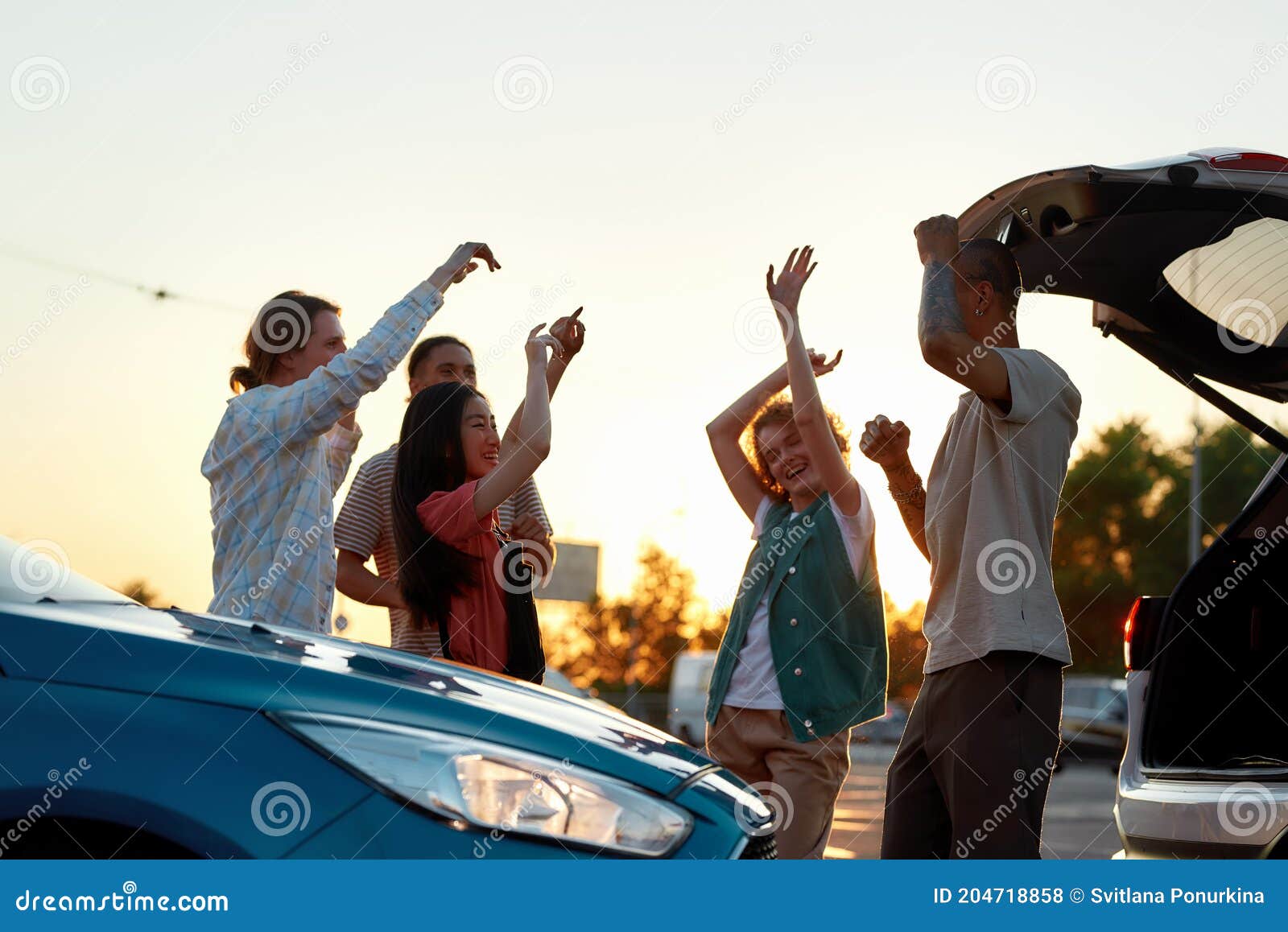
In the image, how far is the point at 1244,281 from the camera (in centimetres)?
409

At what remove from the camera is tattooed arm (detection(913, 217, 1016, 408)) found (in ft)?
11.0

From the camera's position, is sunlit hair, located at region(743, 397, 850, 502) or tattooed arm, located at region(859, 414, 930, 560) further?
sunlit hair, located at region(743, 397, 850, 502)

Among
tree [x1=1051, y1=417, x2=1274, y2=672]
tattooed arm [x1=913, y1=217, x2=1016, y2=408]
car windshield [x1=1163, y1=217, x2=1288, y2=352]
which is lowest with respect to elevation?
tattooed arm [x1=913, y1=217, x2=1016, y2=408]

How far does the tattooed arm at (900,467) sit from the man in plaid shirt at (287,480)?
143cm

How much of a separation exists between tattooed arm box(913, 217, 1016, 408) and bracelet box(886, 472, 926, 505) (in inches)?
24.3

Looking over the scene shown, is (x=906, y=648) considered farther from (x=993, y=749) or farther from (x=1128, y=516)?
(x=1128, y=516)

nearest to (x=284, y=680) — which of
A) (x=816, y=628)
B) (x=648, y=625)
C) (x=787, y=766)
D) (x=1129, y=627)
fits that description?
(x=787, y=766)

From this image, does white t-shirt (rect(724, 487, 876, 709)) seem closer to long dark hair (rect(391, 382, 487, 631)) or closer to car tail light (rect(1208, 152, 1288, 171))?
long dark hair (rect(391, 382, 487, 631))

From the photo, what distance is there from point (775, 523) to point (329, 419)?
1.46 meters

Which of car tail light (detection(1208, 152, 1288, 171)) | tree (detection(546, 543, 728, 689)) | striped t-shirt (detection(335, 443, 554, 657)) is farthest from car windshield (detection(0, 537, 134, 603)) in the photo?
tree (detection(546, 543, 728, 689))

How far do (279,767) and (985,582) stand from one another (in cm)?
187

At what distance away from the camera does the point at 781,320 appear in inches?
165

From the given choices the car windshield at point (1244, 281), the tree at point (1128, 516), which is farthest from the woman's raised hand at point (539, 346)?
the tree at point (1128, 516)

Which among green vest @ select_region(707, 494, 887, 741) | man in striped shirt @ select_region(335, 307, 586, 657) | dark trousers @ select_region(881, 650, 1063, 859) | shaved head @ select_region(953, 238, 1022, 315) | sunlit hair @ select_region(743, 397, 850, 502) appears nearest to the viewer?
dark trousers @ select_region(881, 650, 1063, 859)
